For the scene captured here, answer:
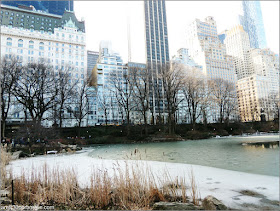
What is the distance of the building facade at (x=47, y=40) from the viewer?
44.1 meters

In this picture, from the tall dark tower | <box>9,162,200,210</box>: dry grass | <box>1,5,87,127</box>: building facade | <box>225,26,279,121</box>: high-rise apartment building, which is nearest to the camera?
<box>9,162,200,210</box>: dry grass

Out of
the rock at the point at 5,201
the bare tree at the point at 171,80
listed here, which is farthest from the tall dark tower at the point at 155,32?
the rock at the point at 5,201

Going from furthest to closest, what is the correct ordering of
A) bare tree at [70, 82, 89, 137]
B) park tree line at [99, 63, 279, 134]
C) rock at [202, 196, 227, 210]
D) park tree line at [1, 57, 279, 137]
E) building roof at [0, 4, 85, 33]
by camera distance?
building roof at [0, 4, 85, 33] → park tree line at [99, 63, 279, 134] → bare tree at [70, 82, 89, 137] → park tree line at [1, 57, 279, 137] → rock at [202, 196, 227, 210]

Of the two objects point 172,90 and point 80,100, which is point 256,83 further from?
point 80,100

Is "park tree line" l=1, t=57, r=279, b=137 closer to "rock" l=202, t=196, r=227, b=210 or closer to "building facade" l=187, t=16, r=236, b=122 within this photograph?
"building facade" l=187, t=16, r=236, b=122

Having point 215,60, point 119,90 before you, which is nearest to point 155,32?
point 215,60

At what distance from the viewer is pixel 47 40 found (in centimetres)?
4781

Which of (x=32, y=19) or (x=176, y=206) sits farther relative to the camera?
(x=32, y=19)

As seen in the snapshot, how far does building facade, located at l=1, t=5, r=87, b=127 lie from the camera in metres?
44.1

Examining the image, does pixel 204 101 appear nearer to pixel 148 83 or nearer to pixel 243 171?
Answer: pixel 148 83

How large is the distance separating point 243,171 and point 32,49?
182 ft

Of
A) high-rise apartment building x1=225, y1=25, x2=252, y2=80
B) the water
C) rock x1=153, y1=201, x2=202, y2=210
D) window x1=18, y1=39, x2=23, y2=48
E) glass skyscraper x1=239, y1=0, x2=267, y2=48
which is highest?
window x1=18, y1=39, x2=23, y2=48

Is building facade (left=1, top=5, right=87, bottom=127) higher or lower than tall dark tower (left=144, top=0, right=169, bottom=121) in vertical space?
lower

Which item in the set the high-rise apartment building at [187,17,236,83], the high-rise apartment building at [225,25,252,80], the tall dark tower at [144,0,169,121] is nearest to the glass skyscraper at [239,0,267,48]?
the high-rise apartment building at [225,25,252,80]
